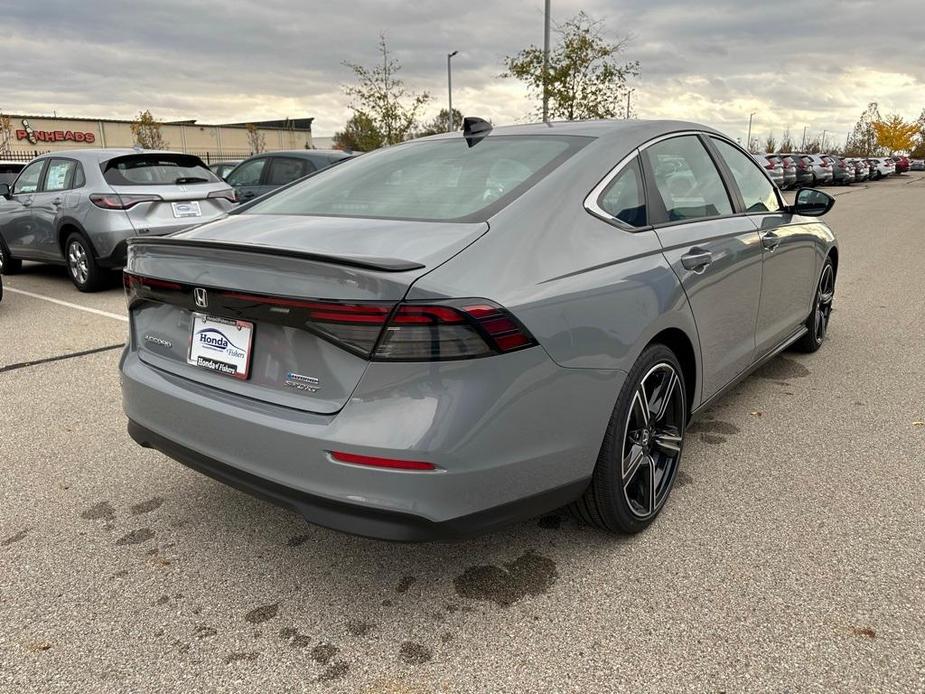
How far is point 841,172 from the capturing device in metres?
37.0

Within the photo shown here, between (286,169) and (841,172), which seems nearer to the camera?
(286,169)

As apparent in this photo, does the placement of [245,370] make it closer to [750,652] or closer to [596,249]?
[596,249]

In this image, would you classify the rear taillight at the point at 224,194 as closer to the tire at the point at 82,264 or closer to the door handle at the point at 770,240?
the tire at the point at 82,264

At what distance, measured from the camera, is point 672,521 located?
2.90m

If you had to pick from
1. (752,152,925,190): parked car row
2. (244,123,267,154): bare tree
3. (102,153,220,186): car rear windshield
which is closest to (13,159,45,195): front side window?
(102,153,220,186): car rear windshield

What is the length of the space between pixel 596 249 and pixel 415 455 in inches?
38.6

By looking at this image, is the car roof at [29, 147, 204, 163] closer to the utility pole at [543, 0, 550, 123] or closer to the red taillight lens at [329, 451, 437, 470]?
the red taillight lens at [329, 451, 437, 470]

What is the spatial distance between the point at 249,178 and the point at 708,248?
9001mm

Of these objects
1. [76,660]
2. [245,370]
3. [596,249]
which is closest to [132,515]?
[76,660]

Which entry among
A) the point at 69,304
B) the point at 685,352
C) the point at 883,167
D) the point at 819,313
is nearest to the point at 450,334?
the point at 685,352

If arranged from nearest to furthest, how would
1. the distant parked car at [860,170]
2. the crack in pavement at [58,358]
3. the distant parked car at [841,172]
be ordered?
the crack in pavement at [58,358] → the distant parked car at [841,172] → the distant parked car at [860,170]

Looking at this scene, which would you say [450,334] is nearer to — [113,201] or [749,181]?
[749,181]

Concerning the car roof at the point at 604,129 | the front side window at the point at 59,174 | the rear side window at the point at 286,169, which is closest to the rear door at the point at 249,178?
the rear side window at the point at 286,169

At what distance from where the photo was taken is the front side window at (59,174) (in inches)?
323
